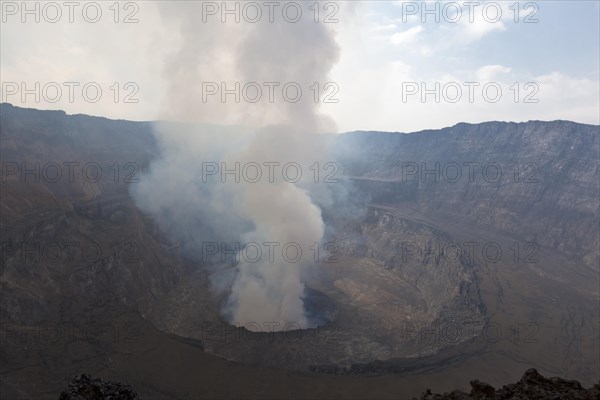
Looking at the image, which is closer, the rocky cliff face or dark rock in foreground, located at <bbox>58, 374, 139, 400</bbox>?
dark rock in foreground, located at <bbox>58, 374, 139, 400</bbox>

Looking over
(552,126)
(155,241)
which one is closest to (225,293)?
(155,241)

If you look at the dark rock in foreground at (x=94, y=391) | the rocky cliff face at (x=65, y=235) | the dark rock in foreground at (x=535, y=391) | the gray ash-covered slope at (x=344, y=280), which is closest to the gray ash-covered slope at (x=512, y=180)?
the gray ash-covered slope at (x=344, y=280)

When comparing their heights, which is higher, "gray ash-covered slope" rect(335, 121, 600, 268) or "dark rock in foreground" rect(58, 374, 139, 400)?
"gray ash-covered slope" rect(335, 121, 600, 268)

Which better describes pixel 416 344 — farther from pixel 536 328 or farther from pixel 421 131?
pixel 421 131

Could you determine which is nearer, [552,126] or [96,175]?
[96,175]

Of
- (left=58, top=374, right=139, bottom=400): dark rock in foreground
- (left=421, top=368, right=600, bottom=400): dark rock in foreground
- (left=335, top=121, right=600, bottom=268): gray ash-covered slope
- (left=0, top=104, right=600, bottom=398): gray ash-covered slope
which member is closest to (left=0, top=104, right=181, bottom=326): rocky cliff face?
(left=0, top=104, right=600, bottom=398): gray ash-covered slope

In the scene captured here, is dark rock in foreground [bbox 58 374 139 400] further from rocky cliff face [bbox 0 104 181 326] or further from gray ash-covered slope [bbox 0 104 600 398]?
rocky cliff face [bbox 0 104 181 326]
